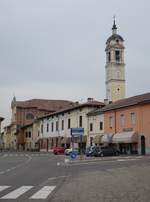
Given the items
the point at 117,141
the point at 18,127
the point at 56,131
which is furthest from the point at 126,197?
the point at 18,127

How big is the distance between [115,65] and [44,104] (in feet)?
119

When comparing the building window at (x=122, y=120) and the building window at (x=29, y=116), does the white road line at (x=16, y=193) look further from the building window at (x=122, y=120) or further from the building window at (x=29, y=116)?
the building window at (x=29, y=116)

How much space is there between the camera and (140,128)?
60250mm

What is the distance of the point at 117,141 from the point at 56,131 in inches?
1238

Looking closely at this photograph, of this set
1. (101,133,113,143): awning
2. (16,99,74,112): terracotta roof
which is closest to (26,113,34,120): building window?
(16,99,74,112): terracotta roof

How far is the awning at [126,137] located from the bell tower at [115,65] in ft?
134

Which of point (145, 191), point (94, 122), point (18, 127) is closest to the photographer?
point (145, 191)

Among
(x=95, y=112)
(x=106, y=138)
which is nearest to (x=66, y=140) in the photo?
(x=95, y=112)

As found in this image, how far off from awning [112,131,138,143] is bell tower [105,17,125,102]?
4098 centimetres

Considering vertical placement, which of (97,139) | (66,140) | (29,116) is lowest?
(97,139)

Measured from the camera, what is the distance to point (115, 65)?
355 ft

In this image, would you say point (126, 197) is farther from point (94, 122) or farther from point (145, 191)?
point (94, 122)

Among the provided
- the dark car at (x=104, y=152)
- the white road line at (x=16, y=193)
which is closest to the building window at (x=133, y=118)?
the dark car at (x=104, y=152)

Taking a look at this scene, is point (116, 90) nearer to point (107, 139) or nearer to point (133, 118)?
point (107, 139)
